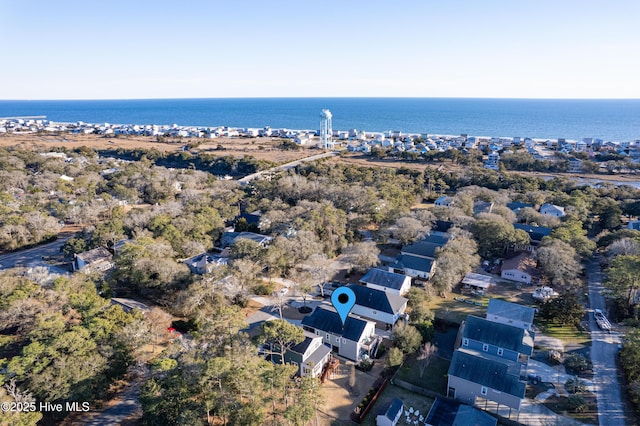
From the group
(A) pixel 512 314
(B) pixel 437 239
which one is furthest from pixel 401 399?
(B) pixel 437 239

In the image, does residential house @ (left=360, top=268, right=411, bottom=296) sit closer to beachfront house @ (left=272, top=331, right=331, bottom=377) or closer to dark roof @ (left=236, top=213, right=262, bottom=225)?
beachfront house @ (left=272, top=331, right=331, bottom=377)

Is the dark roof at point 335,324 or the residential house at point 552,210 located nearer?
the dark roof at point 335,324

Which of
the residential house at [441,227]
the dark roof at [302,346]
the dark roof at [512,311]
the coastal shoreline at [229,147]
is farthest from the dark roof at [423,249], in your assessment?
the coastal shoreline at [229,147]

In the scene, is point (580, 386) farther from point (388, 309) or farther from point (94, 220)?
point (94, 220)

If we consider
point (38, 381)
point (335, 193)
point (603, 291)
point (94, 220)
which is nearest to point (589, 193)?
point (603, 291)

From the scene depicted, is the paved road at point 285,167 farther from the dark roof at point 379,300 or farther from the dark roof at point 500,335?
the dark roof at point 500,335

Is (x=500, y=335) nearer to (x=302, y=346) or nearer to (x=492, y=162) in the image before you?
(x=302, y=346)
